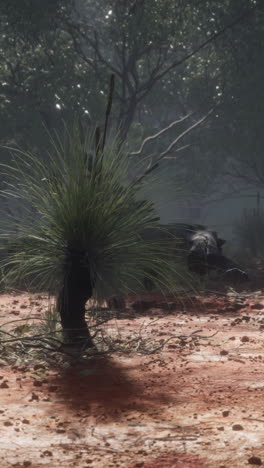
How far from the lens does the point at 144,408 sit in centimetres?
349

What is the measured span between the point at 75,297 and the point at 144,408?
5.77 ft

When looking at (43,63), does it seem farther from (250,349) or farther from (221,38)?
(250,349)

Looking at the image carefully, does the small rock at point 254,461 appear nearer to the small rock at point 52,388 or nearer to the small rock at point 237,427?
the small rock at point 237,427

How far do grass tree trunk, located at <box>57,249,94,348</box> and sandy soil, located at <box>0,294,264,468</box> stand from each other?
Answer: 397mm

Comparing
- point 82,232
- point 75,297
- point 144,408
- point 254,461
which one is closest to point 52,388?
point 144,408

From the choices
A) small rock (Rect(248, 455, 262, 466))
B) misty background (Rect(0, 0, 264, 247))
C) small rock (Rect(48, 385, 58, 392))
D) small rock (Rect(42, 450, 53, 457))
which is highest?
misty background (Rect(0, 0, 264, 247))

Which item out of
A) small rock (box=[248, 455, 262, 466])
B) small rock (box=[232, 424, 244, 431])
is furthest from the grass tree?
small rock (box=[248, 455, 262, 466])

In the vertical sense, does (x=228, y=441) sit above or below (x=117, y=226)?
below

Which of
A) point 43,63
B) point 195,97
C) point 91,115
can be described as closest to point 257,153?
point 195,97

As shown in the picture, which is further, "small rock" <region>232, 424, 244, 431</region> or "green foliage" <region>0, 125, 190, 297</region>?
"green foliage" <region>0, 125, 190, 297</region>

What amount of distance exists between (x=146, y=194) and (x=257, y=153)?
16.1 m

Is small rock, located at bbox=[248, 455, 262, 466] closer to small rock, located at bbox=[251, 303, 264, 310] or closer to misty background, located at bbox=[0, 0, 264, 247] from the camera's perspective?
small rock, located at bbox=[251, 303, 264, 310]

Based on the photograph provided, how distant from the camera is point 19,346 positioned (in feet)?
16.4

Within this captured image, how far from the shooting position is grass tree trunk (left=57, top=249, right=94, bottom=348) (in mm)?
4965
